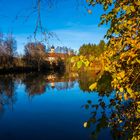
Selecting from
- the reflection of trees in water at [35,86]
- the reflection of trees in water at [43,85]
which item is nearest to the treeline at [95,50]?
the reflection of trees in water at [43,85]

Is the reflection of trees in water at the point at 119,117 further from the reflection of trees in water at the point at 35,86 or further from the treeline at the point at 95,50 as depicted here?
the reflection of trees in water at the point at 35,86

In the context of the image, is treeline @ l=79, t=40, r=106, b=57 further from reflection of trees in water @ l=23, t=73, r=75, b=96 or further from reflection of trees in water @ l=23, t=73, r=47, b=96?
reflection of trees in water @ l=23, t=73, r=47, b=96

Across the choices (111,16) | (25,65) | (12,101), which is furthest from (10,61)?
(111,16)

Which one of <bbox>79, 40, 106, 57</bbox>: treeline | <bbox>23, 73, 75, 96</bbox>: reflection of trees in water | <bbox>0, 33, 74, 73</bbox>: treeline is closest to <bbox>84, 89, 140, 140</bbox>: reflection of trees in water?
<bbox>79, 40, 106, 57</bbox>: treeline

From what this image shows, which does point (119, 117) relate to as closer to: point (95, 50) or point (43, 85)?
point (43, 85)

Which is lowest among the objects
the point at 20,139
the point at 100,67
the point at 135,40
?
the point at 20,139

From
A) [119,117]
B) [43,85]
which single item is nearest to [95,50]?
A: [43,85]

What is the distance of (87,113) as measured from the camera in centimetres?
1630

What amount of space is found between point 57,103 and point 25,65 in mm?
50243

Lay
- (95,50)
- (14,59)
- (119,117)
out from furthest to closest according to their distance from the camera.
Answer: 1. (95,50)
2. (14,59)
3. (119,117)

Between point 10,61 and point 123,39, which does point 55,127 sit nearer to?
point 123,39

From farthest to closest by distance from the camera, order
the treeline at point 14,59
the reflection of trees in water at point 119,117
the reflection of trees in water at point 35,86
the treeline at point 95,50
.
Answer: the treeline at point 14,59 → the reflection of trees in water at point 35,86 → the treeline at point 95,50 → the reflection of trees in water at point 119,117

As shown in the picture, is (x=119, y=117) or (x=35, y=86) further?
(x=35, y=86)

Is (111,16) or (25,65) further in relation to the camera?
(25,65)
